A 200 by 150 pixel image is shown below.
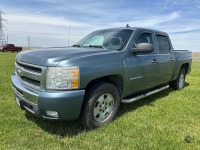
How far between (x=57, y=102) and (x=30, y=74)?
75 cm

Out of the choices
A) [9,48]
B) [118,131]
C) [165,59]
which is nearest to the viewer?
[118,131]

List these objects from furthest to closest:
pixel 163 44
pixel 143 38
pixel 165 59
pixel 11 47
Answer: pixel 11 47, pixel 163 44, pixel 165 59, pixel 143 38

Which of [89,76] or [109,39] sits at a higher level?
[109,39]

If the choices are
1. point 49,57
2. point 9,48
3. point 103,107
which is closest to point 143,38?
point 103,107

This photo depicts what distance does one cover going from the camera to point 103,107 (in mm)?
4387

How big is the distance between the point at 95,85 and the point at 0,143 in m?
1.71

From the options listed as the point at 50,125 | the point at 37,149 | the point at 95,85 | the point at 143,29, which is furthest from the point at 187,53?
the point at 37,149

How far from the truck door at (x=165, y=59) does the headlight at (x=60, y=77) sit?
291 centimetres

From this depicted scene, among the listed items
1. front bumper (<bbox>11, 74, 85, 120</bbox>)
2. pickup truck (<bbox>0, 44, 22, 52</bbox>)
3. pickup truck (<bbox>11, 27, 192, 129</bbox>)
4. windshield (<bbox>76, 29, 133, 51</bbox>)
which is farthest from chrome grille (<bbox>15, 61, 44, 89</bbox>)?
pickup truck (<bbox>0, 44, 22, 52</bbox>)

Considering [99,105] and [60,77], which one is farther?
[99,105]

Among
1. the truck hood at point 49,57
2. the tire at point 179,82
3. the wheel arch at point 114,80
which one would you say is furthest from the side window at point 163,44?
the truck hood at point 49,57

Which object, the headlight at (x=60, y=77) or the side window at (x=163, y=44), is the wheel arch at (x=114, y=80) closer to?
the headlight at (x=60, y=77)

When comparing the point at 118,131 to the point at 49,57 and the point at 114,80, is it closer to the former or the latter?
the point at 114,80

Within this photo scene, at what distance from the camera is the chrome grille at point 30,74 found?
3.76 m
